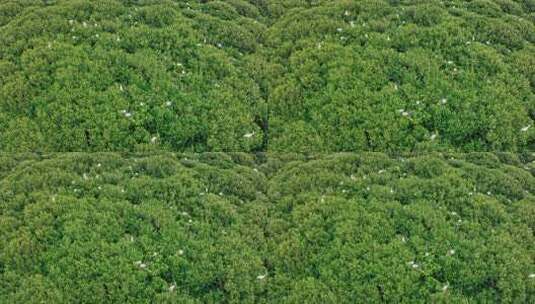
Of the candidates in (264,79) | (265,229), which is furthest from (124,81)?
(265,229)

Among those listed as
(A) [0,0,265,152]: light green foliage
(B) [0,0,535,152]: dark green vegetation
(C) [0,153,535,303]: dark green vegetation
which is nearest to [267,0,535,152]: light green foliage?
(B) [0,0,535,152]: dark green vegetation

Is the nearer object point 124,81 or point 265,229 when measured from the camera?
point 265,229

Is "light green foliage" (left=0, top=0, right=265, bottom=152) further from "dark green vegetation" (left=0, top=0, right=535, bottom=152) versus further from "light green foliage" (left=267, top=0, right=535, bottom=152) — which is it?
"light green foliage" (left=267, top=0, right=535, bottom=152)

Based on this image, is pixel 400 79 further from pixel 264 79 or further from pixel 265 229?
pixel 265 229

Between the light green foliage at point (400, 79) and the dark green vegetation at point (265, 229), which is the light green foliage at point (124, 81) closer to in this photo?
the dark green vegetation at point (265, 229)

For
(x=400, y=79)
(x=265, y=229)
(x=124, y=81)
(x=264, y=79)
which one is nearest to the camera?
(x=265, y=229)

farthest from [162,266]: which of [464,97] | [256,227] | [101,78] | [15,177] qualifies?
[464,97]
